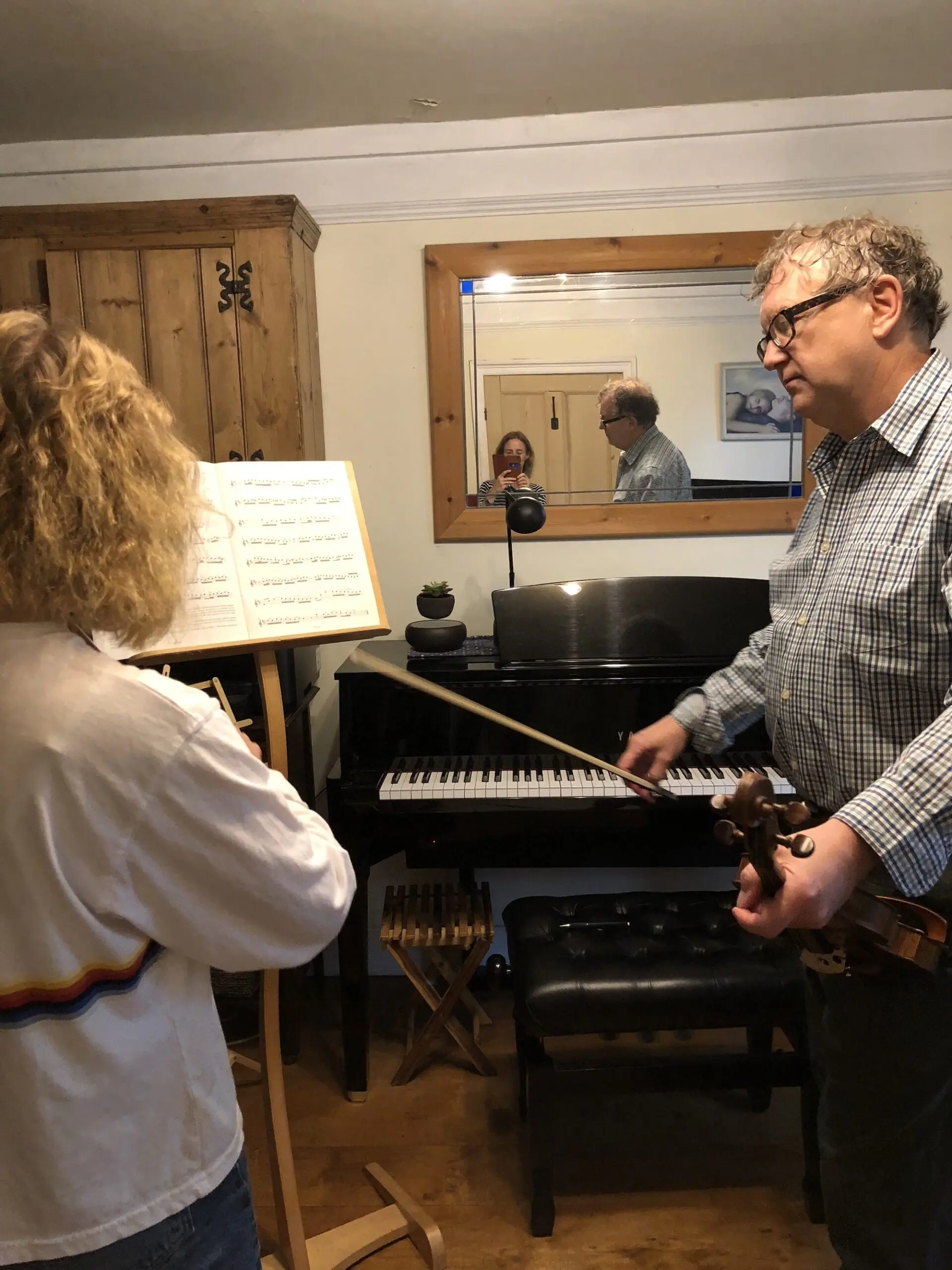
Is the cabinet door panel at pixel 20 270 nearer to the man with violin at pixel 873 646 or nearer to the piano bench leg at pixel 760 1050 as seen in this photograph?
the man with violin at pixel 873 646

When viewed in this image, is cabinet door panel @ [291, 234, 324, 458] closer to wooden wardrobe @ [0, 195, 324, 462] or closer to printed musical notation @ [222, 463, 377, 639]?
wooden wardrobe @ [0, 195, 324, 462]

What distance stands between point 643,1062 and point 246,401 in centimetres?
187

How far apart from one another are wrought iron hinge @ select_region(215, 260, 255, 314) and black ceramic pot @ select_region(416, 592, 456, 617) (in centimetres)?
89

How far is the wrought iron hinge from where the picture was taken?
7.54ft

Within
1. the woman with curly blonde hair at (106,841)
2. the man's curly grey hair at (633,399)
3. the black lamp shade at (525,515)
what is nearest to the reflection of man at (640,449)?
the man's curly grey hair at (633,399)

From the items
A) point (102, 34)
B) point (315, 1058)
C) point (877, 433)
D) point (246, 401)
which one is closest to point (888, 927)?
point (877, 433)

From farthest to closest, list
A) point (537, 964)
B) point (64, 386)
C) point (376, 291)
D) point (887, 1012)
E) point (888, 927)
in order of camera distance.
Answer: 1. point (376, 291)
2. point (537, 964)
3. point (887, 1012)
4. point (888, 927)
5. point (64, 386)

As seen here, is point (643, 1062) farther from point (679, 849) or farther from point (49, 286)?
point (49, 286)

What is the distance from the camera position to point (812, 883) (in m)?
0.96

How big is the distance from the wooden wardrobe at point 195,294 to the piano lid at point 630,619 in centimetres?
76

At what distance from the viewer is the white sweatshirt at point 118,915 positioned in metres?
0.75

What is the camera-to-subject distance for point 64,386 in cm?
78

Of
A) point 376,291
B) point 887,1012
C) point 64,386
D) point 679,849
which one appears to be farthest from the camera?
point 376,291

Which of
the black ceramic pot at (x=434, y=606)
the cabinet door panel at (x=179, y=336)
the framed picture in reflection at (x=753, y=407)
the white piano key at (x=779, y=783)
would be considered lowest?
the white piano key at (x=779, y=783)
